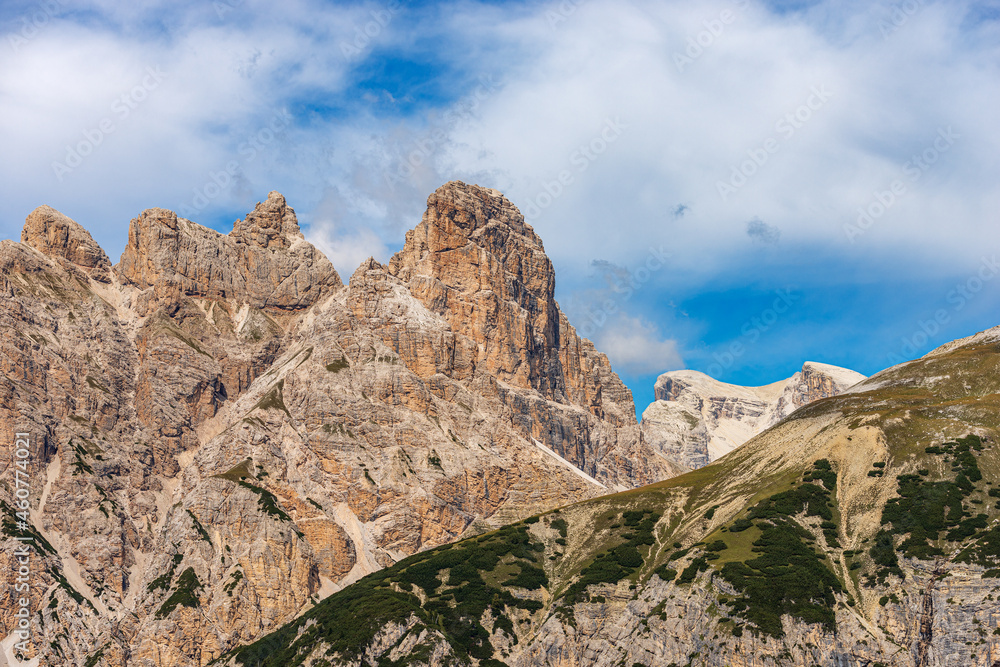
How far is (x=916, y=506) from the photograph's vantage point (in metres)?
177

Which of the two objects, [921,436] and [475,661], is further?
[921,436]

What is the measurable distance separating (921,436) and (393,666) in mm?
116509

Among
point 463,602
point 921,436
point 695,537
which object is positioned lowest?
point 463,602

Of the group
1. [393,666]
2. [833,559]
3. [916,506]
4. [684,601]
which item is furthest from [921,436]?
[393,666]

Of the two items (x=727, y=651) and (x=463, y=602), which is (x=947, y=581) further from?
(x=463, y=602)

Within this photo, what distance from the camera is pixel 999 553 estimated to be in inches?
6166

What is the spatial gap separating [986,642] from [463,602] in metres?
98.0

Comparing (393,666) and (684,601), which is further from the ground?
(684,601)

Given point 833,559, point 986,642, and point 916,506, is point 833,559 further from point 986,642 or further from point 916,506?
point 986,642

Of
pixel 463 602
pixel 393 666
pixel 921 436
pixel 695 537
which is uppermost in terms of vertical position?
pixel 921 436

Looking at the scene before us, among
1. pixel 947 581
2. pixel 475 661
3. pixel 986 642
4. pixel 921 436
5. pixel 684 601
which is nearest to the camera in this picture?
pixel 986 642

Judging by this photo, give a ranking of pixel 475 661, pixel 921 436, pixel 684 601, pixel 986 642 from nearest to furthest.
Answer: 1. pixel 986 642
2. pixel 684 601
3. pixel 475 661
4. pixel 921 436

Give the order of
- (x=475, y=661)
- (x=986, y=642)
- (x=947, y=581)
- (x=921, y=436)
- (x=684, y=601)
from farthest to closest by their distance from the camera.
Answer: (x=921, y=436) < (x=475, y=661) < (x=684, y=601) < (x=947, y=581) < (x=986, y=642)

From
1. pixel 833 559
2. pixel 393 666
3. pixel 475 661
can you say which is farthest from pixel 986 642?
pixel 393 666
